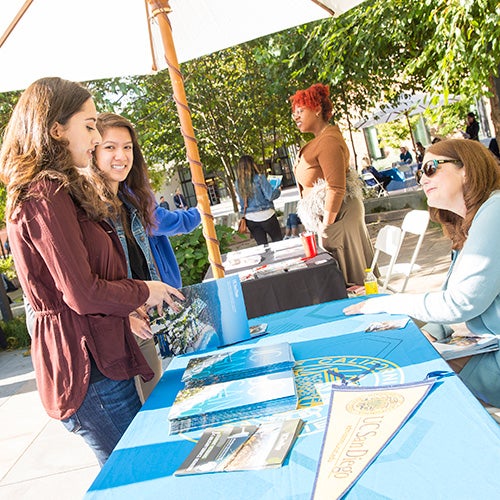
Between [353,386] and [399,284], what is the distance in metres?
4.89

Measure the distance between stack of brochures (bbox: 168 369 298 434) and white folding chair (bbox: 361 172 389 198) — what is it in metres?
15.6

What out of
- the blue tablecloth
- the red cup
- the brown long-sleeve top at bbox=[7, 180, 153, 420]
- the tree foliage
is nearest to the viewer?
the blue tablecloth

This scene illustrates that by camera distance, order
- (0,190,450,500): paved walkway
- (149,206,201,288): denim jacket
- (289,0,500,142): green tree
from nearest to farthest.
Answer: (149,206,201,288): denim jacket < (0,190,450,500): paved walkway < (289,0,500,142): green tree

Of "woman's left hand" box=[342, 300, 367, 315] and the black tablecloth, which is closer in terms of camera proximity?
"woman's left hand" box=[342, 300, 367, 315]

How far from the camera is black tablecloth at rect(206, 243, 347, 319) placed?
3578mm

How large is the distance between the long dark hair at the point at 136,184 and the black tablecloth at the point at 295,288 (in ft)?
3.39

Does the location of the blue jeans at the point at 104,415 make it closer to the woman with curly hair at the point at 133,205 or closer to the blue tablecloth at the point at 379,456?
the blue tablecloth at the point at 379,456

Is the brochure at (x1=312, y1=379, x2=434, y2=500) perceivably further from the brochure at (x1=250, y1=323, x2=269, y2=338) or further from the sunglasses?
the sunglasses

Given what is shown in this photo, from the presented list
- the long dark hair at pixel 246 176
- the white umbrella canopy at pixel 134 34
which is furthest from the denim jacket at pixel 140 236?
the long dark hair at pixel 246 176

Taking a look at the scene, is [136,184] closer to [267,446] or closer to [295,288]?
[295,288]

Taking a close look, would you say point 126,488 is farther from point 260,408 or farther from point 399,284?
point 399,284

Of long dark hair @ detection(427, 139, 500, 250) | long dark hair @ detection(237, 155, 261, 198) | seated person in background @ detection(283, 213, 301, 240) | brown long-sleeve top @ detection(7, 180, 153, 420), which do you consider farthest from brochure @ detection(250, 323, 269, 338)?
long dark hair @ detection(237, 155, 261, 198)

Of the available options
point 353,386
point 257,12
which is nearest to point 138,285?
point 353,386

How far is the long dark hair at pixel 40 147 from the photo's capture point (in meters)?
1.85
